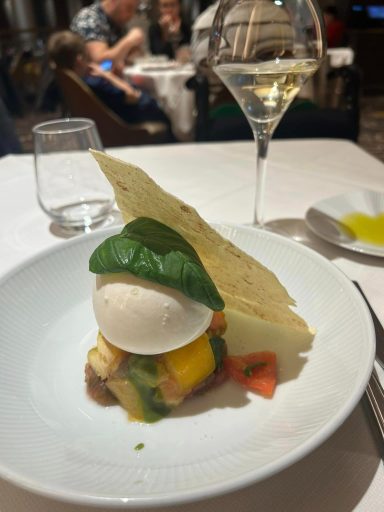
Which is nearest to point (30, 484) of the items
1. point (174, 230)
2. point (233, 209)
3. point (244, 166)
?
point (174, 230)

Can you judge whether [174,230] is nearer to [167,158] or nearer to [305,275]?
[305,275]

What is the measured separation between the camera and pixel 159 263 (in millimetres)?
499

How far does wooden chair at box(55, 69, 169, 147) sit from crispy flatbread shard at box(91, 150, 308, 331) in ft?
8.18

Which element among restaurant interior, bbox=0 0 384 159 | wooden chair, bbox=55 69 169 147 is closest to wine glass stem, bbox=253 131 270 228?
restaurant interior, bbox=0 0 384 159

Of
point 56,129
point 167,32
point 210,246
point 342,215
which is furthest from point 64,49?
point 210,246

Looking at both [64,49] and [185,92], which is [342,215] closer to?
[185,92]

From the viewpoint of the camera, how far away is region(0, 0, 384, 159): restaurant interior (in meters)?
2.14

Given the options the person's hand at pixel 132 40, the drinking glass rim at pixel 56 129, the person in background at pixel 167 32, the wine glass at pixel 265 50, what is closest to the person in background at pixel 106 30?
the person's hand at pixel 132 40

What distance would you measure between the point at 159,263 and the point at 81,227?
Result: 0.54 m

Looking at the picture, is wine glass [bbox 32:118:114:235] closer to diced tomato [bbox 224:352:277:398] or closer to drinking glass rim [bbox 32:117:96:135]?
drinking glass rim [bbox 32:117:96:135]

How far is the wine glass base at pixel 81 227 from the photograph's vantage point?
990 mm

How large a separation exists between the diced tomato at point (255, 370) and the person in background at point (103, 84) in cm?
289

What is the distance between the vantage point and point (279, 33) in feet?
2.92

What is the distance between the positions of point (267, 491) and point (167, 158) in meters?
1.19
